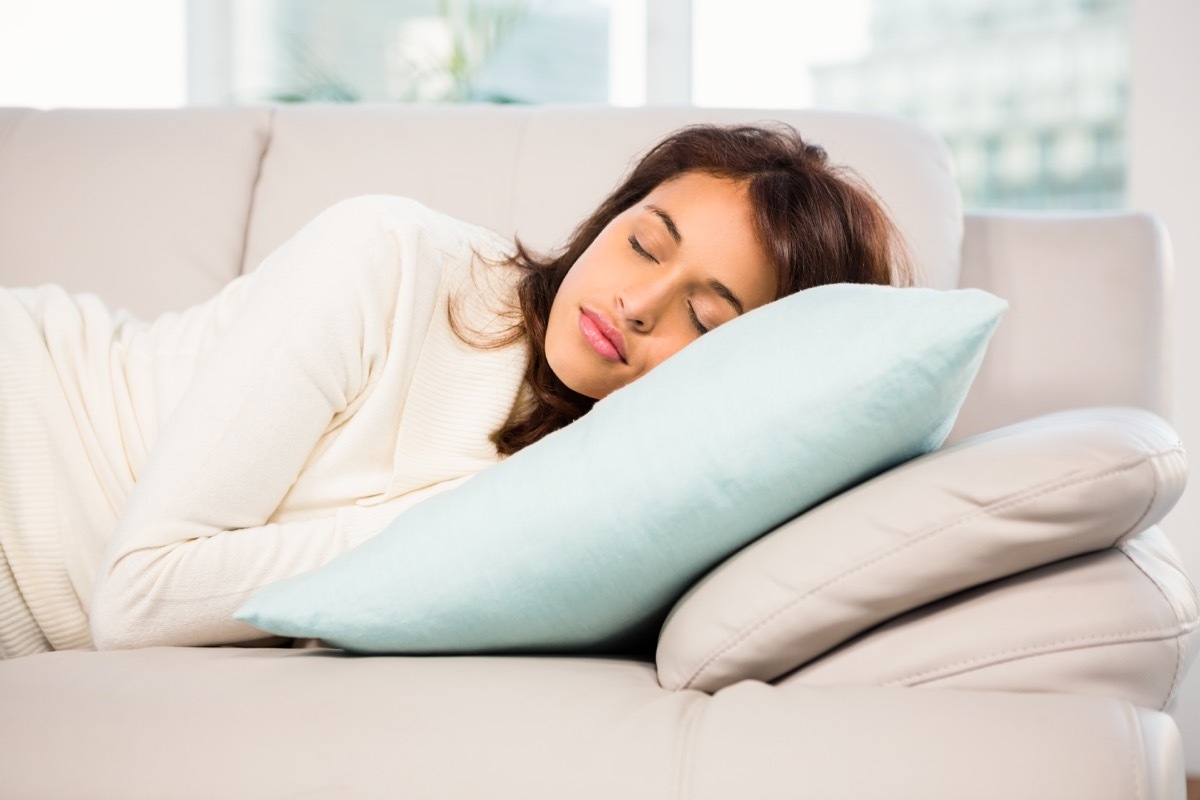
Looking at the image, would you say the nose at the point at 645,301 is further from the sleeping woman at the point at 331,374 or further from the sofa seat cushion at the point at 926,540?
the sofa seat cushion at the point at 926,540

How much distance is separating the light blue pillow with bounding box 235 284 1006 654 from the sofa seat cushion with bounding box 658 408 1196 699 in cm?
4

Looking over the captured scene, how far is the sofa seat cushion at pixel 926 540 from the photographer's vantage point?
2.68ft

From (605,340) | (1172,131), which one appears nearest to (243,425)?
(605,340)

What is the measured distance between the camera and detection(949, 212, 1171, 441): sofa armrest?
1.69 metres

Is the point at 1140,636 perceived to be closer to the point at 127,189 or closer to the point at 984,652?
the point at 984,652

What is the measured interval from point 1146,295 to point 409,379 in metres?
1.19

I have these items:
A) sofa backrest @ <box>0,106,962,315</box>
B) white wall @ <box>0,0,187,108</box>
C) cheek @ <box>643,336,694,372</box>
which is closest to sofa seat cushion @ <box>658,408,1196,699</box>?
cheek @ <box>643,336,694,372</box>

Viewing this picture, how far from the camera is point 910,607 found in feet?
2.87

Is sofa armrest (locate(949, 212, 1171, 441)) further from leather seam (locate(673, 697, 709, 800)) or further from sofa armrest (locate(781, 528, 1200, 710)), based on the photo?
leather seam (locate(673, 697, 709, 800))

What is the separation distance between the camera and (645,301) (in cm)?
129

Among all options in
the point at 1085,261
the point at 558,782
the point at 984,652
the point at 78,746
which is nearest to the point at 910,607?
the point at 984,652

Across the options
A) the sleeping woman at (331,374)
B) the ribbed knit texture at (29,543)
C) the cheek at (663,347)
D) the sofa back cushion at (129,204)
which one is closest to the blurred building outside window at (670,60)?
the sofa back cushion at (129,204)

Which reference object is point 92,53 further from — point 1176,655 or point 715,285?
point 1176,655

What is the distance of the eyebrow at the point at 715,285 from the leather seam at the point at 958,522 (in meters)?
0.53
